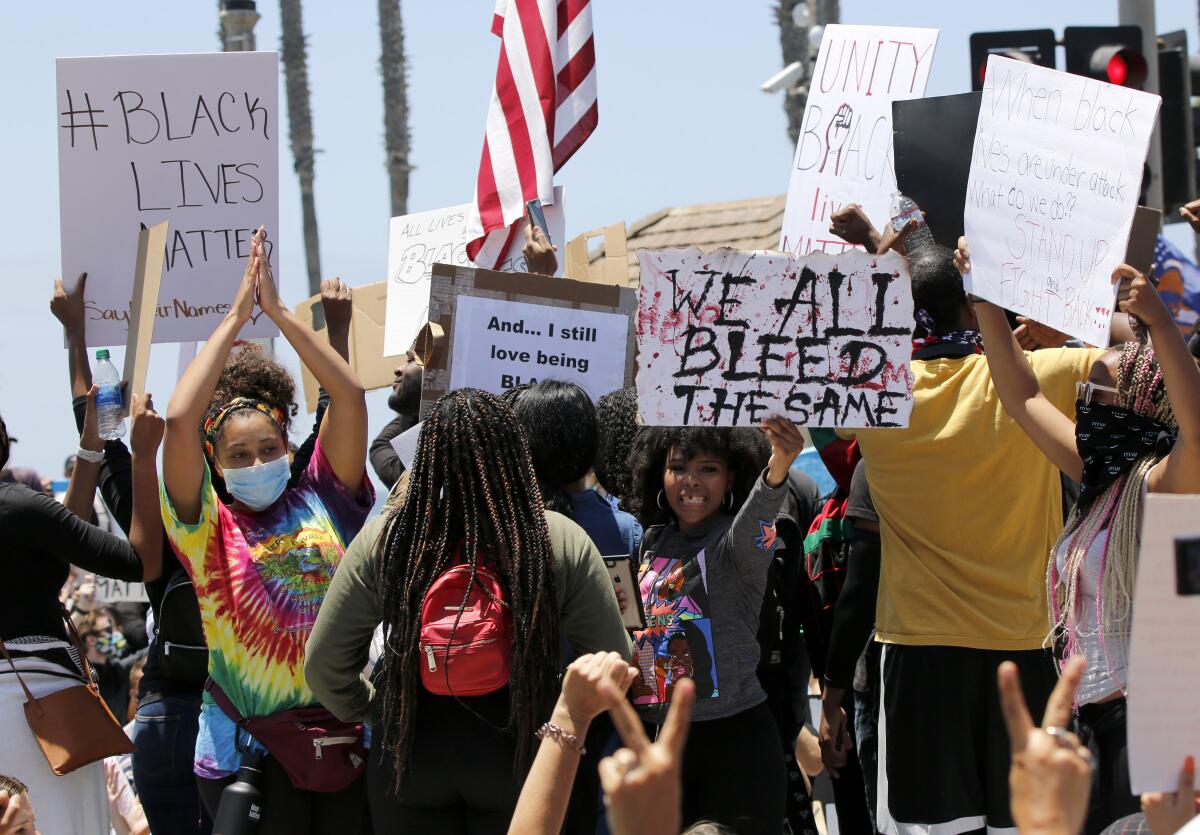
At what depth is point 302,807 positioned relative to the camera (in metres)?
4.22

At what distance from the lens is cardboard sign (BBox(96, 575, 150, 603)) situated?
907cm

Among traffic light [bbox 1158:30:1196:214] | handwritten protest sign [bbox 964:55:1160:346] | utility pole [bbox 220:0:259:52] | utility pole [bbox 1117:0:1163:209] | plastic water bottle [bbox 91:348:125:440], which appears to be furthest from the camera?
utility pole [bbox 220:0:259:52]

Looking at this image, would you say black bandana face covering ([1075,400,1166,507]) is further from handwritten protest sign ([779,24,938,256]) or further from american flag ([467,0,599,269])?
american flag ([467,0,599,269])

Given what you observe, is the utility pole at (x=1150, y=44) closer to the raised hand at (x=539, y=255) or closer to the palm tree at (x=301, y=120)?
the raised hand at (x=539, y=255)

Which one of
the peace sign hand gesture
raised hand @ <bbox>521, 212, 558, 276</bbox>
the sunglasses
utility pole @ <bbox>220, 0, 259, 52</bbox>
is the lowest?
the peace sign hand gesture

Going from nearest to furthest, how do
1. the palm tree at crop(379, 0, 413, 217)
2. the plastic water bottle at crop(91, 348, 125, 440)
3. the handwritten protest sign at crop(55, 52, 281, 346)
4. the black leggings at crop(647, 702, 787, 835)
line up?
1. the black leggings at crop(647, 702, 787, 835)
2. the plastic water bottle at crop(91, 348, 125, 440)
3. the handwritten protest sign at crop(55, 52, 281, 346)
4. the palm tree at crop(379, 0, 413, 217)

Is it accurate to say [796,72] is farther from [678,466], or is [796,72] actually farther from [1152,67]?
[678,466]

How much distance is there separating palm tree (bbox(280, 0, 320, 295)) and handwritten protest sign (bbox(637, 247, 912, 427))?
15.7 metres

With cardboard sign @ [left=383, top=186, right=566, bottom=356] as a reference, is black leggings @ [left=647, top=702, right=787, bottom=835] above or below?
below

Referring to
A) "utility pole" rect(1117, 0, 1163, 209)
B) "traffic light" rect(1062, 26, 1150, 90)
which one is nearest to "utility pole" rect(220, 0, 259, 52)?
"traffic light" rect(1062, 26, 1150, 90)

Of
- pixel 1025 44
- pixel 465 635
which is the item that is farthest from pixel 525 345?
pixel 1025 44

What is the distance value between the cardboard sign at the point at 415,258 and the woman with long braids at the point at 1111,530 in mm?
3279

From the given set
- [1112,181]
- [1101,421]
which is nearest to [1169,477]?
[1101,421]

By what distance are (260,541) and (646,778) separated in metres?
2.46
